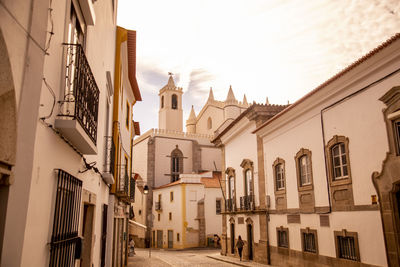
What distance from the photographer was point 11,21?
2.54 m

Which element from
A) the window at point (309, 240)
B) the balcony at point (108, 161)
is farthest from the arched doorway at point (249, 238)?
the balcony at point (108, 161)

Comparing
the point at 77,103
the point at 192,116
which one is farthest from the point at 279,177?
the point at 192,116

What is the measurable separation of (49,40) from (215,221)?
104 feet

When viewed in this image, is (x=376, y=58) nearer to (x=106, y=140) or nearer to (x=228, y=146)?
(x=106, y=140)

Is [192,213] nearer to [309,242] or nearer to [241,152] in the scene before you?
[241,152]

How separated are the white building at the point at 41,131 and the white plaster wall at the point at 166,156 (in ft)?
125

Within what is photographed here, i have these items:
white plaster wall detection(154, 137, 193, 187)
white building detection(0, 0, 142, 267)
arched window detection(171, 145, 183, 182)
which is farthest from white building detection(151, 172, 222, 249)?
white building detection(0, 0, 142, 267)

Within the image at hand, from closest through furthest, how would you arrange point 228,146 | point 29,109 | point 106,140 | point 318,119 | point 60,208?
point 29,109, point 60,208, point 106,140, point 318,119, point 228,146

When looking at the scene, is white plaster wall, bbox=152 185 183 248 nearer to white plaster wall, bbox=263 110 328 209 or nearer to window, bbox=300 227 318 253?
white plaster wall, bbox=263 110 328 209

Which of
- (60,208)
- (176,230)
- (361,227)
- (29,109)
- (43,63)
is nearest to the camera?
(29,109)

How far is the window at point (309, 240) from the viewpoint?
12.9 m

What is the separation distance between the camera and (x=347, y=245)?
11.1 meters

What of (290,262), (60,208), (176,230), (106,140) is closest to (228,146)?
(290,262)

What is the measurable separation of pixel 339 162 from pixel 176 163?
3412 cm
